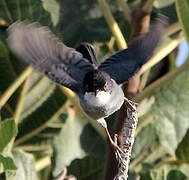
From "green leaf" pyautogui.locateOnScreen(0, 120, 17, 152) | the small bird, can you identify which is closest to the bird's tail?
the small bird

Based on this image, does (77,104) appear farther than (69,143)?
No

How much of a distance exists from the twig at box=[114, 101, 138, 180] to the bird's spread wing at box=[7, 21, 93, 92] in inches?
6.0

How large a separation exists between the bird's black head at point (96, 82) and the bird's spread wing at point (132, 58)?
67 mm

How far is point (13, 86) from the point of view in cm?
222

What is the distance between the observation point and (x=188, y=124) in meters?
2.34

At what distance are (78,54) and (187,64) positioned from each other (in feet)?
1.10

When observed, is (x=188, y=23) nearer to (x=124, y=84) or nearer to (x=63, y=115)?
(x=124, y=84)

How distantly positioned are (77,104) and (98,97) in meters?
0.20

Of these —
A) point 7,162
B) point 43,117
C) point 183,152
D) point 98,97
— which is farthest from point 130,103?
point 43,117

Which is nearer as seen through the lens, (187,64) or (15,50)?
(15,50)

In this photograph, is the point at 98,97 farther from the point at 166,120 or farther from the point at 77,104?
the point at 166,120

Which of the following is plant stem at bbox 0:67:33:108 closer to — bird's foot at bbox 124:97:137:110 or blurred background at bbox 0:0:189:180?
blurred background at bbox 0:0:189:180

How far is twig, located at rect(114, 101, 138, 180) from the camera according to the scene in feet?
5.72

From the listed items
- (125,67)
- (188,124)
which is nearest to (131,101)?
(125,67)
